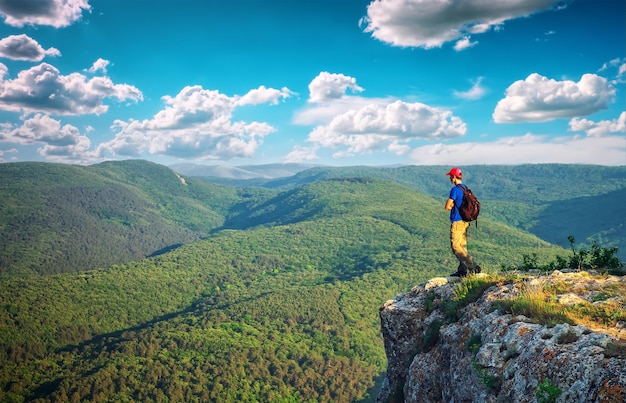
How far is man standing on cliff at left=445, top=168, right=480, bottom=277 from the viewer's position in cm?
1393

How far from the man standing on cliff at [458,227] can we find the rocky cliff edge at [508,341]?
79cm

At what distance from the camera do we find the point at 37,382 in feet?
338

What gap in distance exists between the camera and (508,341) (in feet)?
30.5

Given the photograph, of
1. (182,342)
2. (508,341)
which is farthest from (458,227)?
(182,342)

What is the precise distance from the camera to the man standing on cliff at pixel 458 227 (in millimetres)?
13930

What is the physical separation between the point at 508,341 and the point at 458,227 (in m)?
5.87

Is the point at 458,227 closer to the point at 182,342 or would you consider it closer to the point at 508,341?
the point at 508,341

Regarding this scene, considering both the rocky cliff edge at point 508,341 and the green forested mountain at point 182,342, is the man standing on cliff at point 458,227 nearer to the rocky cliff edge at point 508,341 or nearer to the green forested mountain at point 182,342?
the rocky cliff edge at point 508,341

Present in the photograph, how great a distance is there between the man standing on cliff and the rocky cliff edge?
79 centimetres

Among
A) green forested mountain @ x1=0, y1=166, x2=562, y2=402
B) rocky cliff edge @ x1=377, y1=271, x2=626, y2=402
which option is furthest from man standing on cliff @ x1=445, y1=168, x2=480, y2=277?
green forested mountain @ x1=0, y1=166, x2=562, y2=402

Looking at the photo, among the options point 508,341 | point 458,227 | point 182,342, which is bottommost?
point 182,342

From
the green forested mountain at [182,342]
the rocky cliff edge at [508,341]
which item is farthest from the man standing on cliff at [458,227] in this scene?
the green forested mountain at [182,342]

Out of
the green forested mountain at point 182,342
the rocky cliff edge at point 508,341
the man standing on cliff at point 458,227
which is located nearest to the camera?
the rocky cliff edge at point 508,341

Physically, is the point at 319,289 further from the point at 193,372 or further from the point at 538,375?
the point at 538,375
